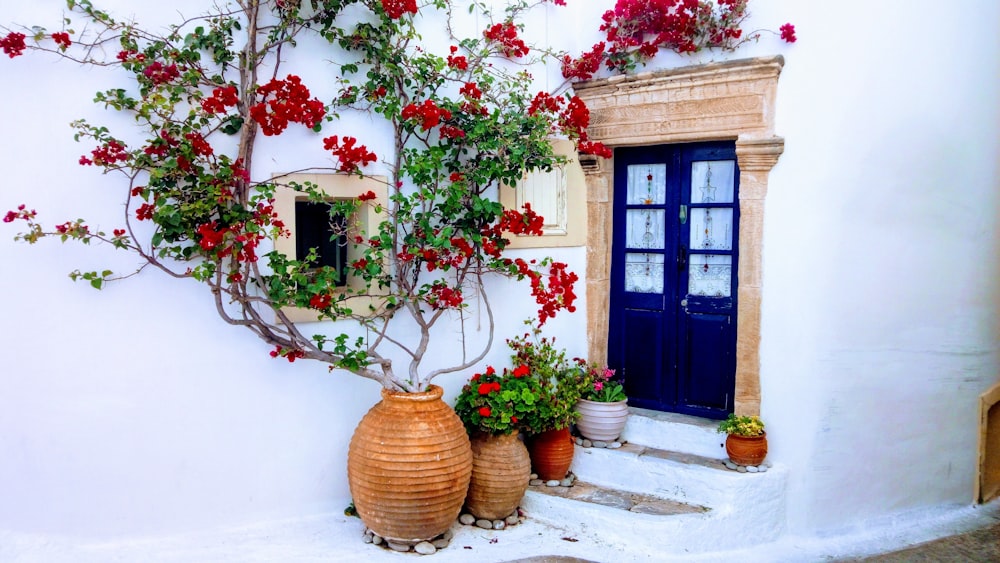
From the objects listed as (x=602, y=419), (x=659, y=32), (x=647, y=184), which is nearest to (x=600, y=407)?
(x=602, y=419)

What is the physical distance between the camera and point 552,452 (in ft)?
16.1

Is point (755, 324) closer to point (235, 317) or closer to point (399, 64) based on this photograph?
point (399, 64)

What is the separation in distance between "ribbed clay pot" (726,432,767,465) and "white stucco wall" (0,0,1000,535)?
0.15 m

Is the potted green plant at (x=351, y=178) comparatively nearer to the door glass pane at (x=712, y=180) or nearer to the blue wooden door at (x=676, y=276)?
the blue wooden door at (x=676, y=276)

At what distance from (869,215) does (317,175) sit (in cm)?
325

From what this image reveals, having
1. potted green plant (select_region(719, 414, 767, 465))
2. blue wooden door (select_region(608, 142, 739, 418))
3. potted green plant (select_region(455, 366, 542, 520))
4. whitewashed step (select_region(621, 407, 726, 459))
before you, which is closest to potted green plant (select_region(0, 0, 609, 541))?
potted green plant (select_region(455, 366, 542, 520))

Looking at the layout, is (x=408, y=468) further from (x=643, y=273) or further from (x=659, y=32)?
(x=659, y=32)

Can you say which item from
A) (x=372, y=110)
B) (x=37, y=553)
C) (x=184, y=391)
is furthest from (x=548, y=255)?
(x=37, y=553)

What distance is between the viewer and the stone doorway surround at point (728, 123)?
4715mm

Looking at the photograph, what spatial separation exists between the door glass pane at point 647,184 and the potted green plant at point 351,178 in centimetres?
42

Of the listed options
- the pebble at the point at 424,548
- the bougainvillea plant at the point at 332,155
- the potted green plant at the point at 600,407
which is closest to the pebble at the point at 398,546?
the pebble at the point at 424,548

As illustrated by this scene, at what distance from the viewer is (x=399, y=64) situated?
4.64m

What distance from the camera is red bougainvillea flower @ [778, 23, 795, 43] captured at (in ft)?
15.1

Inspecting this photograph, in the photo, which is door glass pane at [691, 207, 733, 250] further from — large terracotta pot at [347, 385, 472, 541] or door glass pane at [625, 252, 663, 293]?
large terracotta pot at [347, 385, 472, 541]
